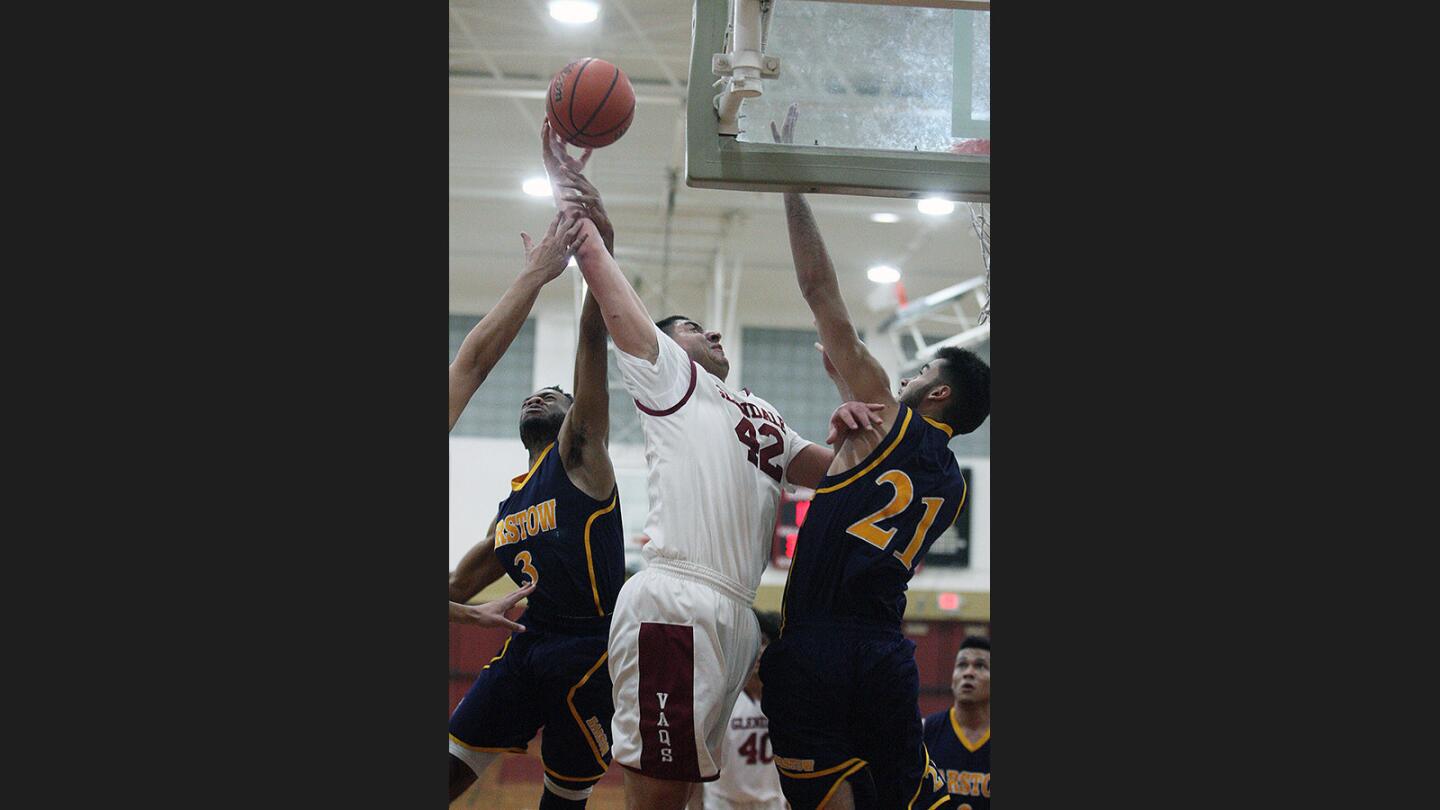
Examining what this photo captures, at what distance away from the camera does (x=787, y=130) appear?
15.1 feet

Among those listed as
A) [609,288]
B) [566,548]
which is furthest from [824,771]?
[609,288]

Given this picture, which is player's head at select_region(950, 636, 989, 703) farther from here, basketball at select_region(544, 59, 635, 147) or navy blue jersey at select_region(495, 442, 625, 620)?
basketball at select_region(544, 59, 635, 147)

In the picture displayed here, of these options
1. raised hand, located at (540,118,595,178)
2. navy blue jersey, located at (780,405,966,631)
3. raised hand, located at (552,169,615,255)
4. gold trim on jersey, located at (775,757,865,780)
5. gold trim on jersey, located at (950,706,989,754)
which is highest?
raised hand, located at (540,118,595,178)

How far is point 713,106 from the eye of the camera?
4469mm

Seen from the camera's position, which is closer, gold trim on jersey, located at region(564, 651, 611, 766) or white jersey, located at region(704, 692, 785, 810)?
gold trim on jersey, located at region(564, 651, 611, 766)

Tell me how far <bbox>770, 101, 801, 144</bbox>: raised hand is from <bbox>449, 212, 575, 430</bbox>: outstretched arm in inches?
33.3

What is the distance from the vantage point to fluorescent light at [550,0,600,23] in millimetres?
10578

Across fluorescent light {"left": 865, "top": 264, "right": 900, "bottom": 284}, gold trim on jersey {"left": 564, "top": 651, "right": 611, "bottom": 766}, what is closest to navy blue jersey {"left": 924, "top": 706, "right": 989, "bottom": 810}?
gold trim on jersey {"left": 564, "top": 651, "right": 611, "bottom": 766}

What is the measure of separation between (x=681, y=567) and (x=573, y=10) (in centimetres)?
745

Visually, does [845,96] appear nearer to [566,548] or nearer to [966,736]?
[566,548]

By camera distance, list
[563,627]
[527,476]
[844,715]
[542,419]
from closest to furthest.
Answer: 1. [844,715]
2. [563,627]
3. [527,476]
4. [542,419]

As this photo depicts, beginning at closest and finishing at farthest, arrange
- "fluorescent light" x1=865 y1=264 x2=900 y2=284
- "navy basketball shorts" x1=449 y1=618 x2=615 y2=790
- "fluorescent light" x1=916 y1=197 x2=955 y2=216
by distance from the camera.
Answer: "navy basketball shorts" x1=449 y1=618 x2=615 y2=790, "fluorescent light" x1=916 y1=197 x2=955 y2=216, "fluorescent light" x1=865 y1=264 x2=900 y2=284

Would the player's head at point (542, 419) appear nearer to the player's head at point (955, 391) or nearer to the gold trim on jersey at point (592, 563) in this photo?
the gold trim on jersey at point (592, 563)

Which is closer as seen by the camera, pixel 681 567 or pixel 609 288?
pixel 681 567
